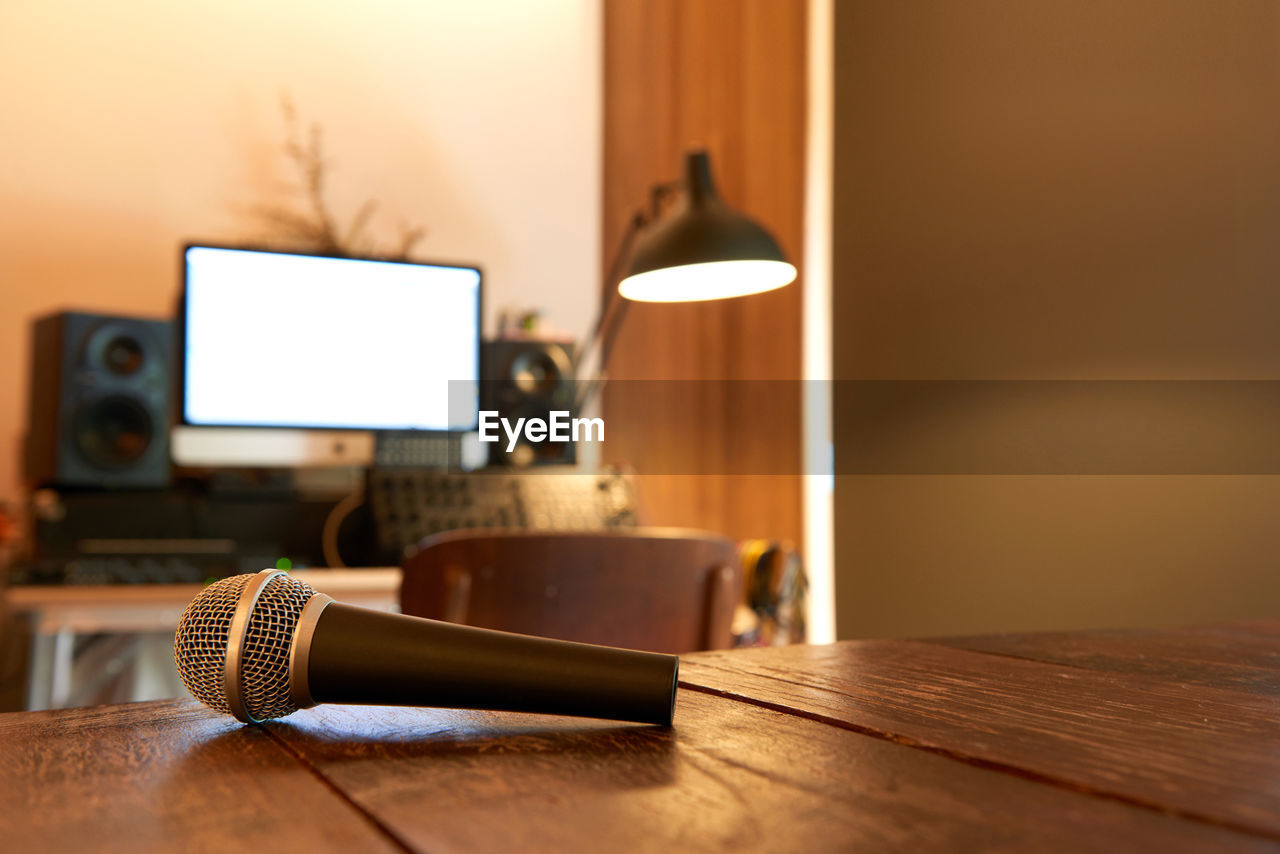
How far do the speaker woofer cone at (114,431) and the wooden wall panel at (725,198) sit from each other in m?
1.16

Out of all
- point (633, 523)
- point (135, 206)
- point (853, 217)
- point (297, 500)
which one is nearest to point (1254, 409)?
point (853, 217)

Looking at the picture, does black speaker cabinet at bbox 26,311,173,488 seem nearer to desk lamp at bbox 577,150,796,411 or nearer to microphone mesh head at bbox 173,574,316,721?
desk lamp at bbox 577,150,796,411

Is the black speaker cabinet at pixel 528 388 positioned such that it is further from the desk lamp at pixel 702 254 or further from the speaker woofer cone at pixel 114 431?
the speaker woofer cone at pixel 114 431

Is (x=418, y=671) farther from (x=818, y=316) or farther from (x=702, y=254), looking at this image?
(x=818, y=316)

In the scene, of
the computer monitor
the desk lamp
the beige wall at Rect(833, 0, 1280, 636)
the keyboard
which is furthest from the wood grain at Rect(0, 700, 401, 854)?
the computer monitor

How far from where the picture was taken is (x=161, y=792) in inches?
10.6

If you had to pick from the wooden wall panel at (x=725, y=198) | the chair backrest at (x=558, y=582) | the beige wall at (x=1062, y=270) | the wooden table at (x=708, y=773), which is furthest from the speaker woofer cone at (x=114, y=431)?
the wooden table at (x=708, y=773)

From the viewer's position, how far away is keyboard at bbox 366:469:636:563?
1.81 metres

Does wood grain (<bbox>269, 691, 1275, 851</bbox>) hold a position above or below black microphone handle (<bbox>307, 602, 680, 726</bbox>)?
→ below

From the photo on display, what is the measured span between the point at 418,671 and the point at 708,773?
119 millimetres

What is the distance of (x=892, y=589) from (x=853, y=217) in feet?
2.40

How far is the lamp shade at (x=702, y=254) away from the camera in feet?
5.29

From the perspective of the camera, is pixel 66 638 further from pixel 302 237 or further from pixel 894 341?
pixel 894 341

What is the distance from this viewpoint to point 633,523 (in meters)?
1.95
